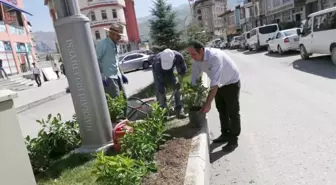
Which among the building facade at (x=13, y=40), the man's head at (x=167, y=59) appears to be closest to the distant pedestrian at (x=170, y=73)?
the man's head at (x=167, y=59)

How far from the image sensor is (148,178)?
10.1 feet

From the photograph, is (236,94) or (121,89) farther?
(121,89)

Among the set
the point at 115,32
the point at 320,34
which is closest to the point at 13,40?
the point at 320,34

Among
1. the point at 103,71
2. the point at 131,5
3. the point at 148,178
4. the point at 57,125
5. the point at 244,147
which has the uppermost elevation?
the point at 131,5

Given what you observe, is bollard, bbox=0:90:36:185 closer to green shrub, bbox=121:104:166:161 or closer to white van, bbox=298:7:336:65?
green shrub, bbox=121:104:166:161

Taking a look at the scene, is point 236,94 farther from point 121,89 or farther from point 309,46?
point 309,46

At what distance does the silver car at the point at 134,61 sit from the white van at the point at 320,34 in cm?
1456

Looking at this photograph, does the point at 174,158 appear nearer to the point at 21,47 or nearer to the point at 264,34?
the point at 264,34

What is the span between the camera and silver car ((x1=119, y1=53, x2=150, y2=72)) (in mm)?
26000

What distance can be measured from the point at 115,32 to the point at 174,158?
2.39 metres

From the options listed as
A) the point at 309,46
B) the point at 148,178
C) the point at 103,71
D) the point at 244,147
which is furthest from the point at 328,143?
the point at 309,46

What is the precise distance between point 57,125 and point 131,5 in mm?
73876

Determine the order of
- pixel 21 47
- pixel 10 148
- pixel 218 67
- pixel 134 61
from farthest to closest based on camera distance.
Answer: pixel 21 47, pixel 134 61, pixel 218 67, pixel 10 148

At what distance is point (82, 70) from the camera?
3760 mm
